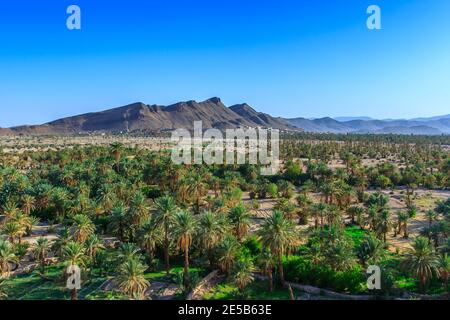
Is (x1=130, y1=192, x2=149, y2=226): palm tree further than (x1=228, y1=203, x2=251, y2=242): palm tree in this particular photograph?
Yes

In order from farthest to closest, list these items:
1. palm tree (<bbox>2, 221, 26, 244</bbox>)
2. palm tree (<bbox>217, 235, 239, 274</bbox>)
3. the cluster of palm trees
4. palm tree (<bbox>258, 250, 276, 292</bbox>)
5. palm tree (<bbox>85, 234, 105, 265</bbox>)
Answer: palm tree (<bbox>2, 221, 26, 244</bbox>) → palm tree (<bbox>85, 234, 105, 265</bbox>) → palm tree (<bbox>217, 235, 239, 274</bbox>) → palm tree (<bbox>258, 250, 276, 292</bbox>) → the cluster of palm trees

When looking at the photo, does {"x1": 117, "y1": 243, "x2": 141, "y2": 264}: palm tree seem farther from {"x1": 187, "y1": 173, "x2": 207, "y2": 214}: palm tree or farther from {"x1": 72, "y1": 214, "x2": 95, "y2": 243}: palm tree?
{"x1": 187, "y1": 173, "x2": 207, "y2": 214}: palm tree

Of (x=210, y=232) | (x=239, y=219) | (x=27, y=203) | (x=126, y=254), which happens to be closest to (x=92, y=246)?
(x=126, y=254)

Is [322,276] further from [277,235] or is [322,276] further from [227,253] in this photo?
[227,253]

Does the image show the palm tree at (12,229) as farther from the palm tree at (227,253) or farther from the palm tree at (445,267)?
the palm tree at (445,267)

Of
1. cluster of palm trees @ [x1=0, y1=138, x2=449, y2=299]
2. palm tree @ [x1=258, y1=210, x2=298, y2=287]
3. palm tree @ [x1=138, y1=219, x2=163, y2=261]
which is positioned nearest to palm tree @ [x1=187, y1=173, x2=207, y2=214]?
cluster of palm trees @ [x1=0, y1=138, x2=449, y2=299]

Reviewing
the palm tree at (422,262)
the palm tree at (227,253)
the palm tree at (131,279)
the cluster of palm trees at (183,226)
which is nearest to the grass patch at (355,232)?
the cluster of palm trees at (183,226)

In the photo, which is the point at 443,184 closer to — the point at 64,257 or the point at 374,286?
the point at 374,286
